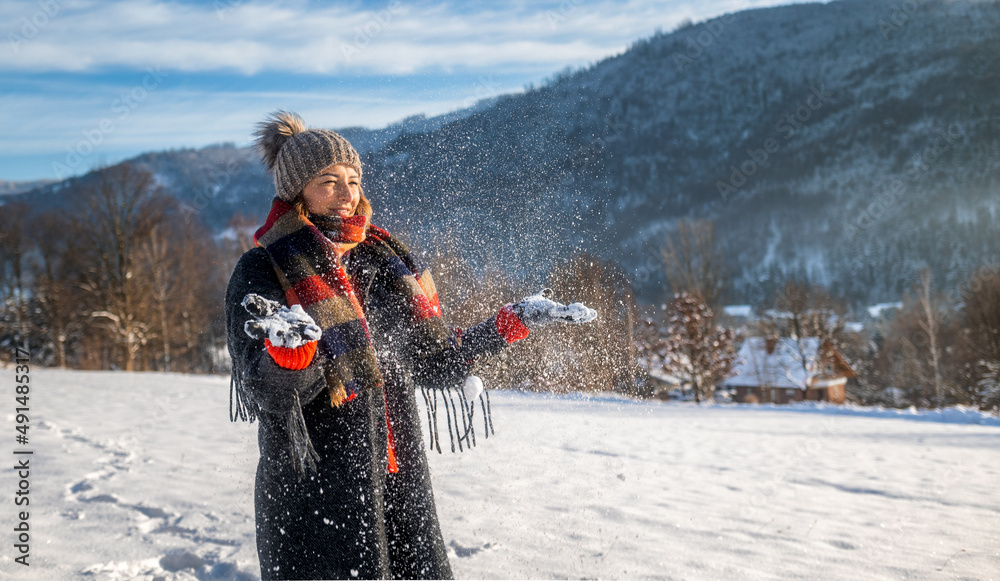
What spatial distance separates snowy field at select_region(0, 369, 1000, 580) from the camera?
289 cm

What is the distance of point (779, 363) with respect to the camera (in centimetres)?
3125

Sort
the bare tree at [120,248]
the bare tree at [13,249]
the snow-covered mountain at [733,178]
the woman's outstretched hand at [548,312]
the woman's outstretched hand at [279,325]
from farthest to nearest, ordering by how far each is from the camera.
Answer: the bare tree at [13,249], the bare tree at [120,248], the snow-covered mountain at [733,178], the woman's outstretched hand at [548,312], the woman's outstretched hand at [279,325]

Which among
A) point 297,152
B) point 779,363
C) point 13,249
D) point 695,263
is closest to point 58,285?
point 13,249

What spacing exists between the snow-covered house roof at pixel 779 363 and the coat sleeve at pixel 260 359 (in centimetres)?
3049

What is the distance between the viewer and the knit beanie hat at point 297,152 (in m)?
1.81

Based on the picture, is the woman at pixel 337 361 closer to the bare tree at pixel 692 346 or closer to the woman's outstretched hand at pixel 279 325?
the woman's outstretched hand at pixel 279 325

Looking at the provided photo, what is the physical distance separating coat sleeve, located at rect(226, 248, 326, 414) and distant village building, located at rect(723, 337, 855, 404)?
96.4ft

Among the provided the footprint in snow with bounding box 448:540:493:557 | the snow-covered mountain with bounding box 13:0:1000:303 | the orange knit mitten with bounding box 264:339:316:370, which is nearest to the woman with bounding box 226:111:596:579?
the orange knit mitten with bounding box 264:339:316:370

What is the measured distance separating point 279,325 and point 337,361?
12.2 inches

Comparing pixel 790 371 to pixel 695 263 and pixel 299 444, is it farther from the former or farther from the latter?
pixel 299 444

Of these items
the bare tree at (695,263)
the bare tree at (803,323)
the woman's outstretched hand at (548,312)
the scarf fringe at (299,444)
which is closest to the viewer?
the scarf fringe at (299,444)

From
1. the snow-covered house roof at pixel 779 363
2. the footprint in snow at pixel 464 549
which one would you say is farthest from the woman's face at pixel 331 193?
the snow-covered house roof at pixel 779 363

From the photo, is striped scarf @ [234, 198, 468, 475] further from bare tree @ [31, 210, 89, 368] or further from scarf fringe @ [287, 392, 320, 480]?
bare tree @ [31, 210, 89, 368]

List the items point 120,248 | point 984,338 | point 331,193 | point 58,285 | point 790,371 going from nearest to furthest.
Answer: point 331,193
point 120,248
point 984,338
point 58,285
point 790,371
